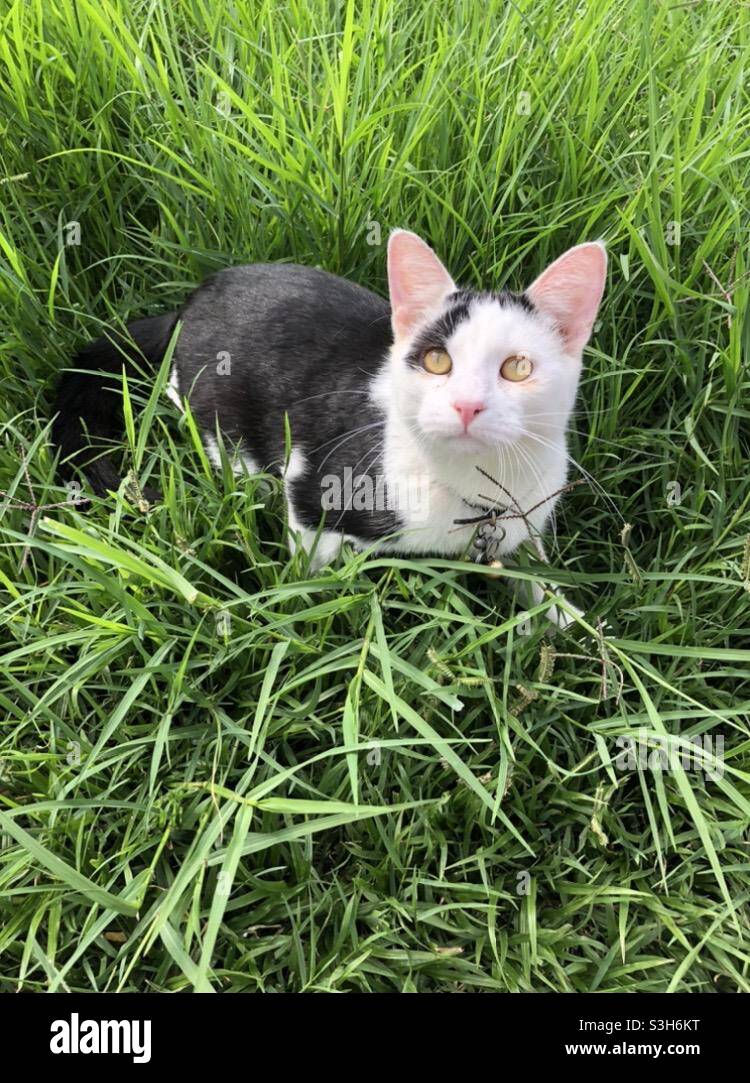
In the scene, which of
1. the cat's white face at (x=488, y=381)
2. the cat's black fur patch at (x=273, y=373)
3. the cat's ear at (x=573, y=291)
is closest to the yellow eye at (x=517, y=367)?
the cat's white face at (x=488, y=381)

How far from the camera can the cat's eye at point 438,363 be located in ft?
4.46

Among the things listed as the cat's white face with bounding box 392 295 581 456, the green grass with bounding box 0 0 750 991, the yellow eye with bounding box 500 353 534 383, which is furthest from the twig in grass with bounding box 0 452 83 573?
the yellow eye with bounding box 500 353 534 383

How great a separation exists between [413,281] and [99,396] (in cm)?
76

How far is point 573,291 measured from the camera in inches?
53.2

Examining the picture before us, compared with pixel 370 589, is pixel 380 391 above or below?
above

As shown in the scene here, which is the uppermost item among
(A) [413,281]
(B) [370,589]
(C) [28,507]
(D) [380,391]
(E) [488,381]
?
(A) [413,281]

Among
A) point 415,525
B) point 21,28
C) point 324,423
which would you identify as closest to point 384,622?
point 415,525

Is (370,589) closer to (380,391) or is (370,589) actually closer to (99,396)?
(380,391)

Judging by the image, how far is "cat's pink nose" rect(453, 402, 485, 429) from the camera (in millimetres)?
1257

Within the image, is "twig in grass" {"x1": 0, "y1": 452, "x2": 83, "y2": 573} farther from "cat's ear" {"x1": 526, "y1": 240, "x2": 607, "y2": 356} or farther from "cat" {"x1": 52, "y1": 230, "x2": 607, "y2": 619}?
"cat's ear" {"x1": 526, "y1": 240, "x2": 607, "y2": 356}

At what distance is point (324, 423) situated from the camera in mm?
1656

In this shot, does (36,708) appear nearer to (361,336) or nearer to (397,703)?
(397,703)

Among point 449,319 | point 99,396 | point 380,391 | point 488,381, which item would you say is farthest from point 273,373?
point 488,381

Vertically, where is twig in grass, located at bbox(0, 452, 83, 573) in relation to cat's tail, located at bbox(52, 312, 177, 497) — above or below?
below
